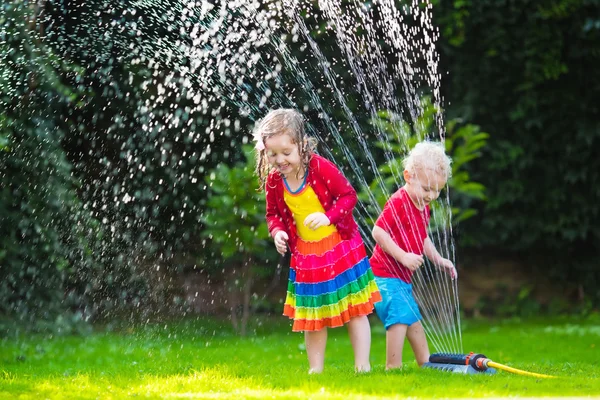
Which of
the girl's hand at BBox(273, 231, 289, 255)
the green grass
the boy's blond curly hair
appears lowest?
the green grass

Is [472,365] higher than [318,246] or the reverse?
the reverse

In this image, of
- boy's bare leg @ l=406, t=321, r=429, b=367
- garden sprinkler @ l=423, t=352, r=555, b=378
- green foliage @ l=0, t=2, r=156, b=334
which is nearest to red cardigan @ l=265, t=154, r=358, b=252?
boy's bare leg @ l=406, t=321, r=429, b=367

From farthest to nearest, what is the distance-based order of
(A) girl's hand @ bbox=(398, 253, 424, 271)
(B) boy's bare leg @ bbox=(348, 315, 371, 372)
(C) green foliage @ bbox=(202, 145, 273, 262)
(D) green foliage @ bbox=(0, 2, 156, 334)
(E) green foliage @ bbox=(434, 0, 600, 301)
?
(E) green foliage @ bbox=(434, 0, 600, 301) < (C) green foliage @ bbox=(202, 145, 273, 262) < (D) green foliage @ bbox=(0, 2, 156, 334) < (A) girl's hand @ bbox=(398, 253, 424, 271) < (B) boy's bare leg @ bbox=(348, 315, 371, 372)

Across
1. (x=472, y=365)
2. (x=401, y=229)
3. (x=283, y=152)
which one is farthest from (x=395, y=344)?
(x=283, y=152)

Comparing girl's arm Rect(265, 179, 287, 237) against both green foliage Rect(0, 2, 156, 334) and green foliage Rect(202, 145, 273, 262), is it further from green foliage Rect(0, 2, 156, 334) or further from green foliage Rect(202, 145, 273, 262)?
A: green foliage Rect(202, 145, 273, 262)

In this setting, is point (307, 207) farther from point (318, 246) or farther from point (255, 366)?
point (255, 366)

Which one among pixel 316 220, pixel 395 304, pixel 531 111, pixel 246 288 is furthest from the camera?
pixel 531 111

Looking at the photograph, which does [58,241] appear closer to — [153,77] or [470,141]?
[153,77]

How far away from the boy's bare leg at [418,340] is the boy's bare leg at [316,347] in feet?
1.84

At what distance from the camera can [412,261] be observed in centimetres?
454

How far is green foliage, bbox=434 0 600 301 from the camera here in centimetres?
866

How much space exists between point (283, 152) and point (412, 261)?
0.91 metres

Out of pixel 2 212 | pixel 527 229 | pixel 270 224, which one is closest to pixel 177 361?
pixel 270 224

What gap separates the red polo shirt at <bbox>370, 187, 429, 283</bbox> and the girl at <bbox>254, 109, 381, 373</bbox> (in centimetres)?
30
